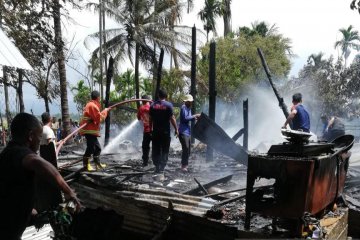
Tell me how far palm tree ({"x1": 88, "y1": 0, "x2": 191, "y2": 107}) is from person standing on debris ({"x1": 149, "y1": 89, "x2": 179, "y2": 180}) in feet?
56.2

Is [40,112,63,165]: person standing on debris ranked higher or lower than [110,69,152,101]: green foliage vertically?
lower

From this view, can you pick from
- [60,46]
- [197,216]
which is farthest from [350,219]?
[60,46]

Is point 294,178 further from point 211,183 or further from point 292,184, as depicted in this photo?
point 211,183

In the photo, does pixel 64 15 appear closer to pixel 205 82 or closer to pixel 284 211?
pixel 284 211

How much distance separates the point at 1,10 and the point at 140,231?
20.3 ft

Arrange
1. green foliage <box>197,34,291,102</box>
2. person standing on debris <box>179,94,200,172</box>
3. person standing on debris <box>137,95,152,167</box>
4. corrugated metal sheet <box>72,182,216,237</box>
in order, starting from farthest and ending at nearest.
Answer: green foliage <box>197,34,291,102</box>
person standing on debris <box>137,95,152,167</box>
person standing on debris <box>179,94,200,172</box>
corrugated metal sheet <box>72,182,216,237</box>

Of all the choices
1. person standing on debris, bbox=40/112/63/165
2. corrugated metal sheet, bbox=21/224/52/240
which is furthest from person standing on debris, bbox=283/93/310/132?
corrugated metal sheet, bbox=21/224/52/240

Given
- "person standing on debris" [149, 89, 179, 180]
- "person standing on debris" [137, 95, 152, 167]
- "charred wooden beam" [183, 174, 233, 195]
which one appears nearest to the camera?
"charred wooden beam" [183, 174, 233, 195]

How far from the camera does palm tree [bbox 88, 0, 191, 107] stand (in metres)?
26.0

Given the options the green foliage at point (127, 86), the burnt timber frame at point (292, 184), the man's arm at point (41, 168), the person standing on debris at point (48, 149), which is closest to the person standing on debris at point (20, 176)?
the man's arm at point (41, 168)

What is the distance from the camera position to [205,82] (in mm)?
28453

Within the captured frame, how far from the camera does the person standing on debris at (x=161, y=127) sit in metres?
8.66

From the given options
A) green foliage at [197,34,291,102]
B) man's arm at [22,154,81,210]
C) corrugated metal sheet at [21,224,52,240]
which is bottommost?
corrugated metal sheet at [21,224,52,240]

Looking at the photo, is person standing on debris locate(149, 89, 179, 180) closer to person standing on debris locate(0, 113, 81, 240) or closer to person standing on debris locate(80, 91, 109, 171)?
person standing on debris locate(80, 91, 109, 171)
